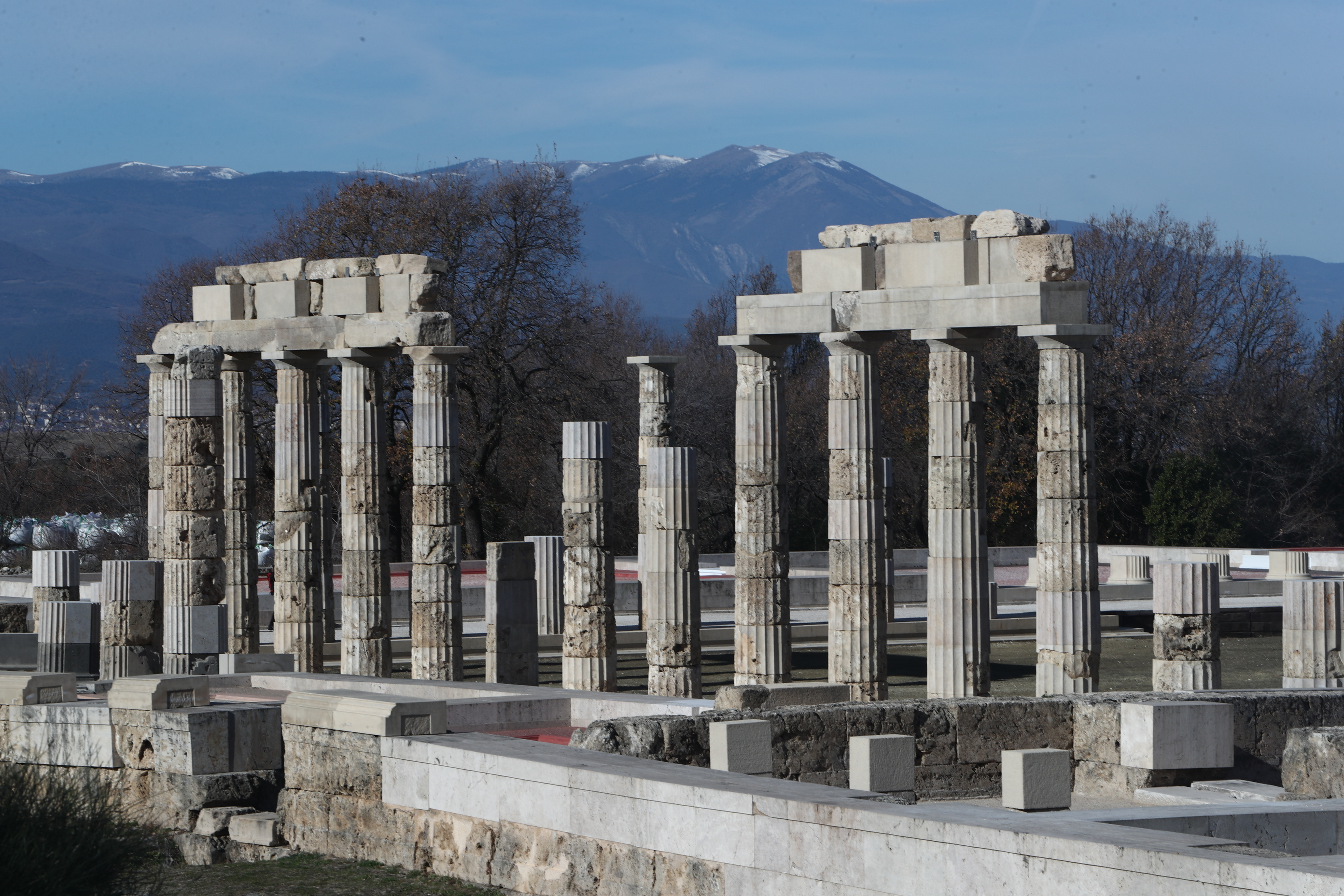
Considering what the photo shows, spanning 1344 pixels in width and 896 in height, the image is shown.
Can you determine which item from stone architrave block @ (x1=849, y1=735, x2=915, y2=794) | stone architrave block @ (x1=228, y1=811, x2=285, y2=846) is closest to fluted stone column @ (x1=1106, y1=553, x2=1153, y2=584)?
stone architrave block @ (x1=228, y1=811, x2=285, y2=846)

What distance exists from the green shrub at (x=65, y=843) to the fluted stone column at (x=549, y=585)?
55.3ft

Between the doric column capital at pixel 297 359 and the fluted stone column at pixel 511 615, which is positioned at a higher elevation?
the doric column capital at pixel 297 359

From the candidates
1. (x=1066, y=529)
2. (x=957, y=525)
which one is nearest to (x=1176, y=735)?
(x=1066, y=529)

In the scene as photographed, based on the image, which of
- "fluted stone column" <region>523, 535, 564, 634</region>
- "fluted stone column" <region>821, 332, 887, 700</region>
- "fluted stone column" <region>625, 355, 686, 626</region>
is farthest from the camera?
"fluted stone column" <region>523, 535, 564, 634</region>

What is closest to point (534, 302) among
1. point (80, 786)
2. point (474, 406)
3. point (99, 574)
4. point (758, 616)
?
point (474, 406)

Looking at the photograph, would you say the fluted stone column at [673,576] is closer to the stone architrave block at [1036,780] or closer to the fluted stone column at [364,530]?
the fluted stone column at [364,530]

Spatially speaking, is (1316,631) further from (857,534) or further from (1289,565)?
(1289,565)

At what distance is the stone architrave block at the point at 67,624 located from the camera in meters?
22.7

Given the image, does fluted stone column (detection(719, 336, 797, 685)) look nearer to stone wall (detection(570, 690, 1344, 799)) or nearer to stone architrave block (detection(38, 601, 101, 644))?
stone wall (detection(570, 690, 1344, 799))

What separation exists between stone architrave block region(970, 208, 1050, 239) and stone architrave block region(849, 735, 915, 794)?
8.87m

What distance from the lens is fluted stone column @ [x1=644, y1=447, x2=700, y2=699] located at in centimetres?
2162

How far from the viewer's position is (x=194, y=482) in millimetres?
22812

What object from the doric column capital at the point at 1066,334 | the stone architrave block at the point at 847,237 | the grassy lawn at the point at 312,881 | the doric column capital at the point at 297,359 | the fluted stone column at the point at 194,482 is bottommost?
the grassy lawn at the point at 312,881

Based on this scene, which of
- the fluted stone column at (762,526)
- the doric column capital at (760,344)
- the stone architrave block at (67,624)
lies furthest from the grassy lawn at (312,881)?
the stone architrave block at (67,624)
